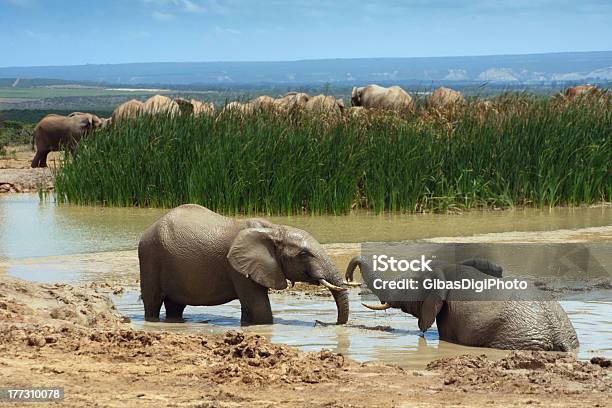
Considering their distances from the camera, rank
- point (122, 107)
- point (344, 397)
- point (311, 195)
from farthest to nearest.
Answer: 1. point (122, 107)
2. point (311, 195)
3. point (344, 397)

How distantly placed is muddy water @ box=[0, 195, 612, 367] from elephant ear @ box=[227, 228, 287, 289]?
14.0 inches

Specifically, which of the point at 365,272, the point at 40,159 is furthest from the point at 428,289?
the point at 40,159

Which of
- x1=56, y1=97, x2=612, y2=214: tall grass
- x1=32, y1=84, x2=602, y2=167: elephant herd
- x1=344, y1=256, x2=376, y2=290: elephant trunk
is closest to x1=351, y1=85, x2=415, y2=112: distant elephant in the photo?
x1=32, y1=84, x2=602, y2=167: elephant herd

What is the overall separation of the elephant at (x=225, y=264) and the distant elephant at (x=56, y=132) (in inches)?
669

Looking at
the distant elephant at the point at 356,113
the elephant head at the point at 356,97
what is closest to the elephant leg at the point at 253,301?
the distant elephant at the point at 356,113

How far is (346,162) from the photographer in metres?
17.6

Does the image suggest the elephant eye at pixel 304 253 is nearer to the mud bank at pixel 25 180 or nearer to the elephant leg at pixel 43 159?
the mud bank at pixel 25 180

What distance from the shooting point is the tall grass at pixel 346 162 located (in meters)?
17.5

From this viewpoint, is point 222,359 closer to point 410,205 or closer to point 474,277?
Answer: point 474,277

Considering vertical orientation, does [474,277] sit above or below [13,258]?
above

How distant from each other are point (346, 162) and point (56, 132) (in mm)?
11088

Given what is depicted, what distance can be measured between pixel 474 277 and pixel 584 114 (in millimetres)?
11258

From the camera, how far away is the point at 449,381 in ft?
22.0

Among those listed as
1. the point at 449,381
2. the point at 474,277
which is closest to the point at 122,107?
the point at 474,277
